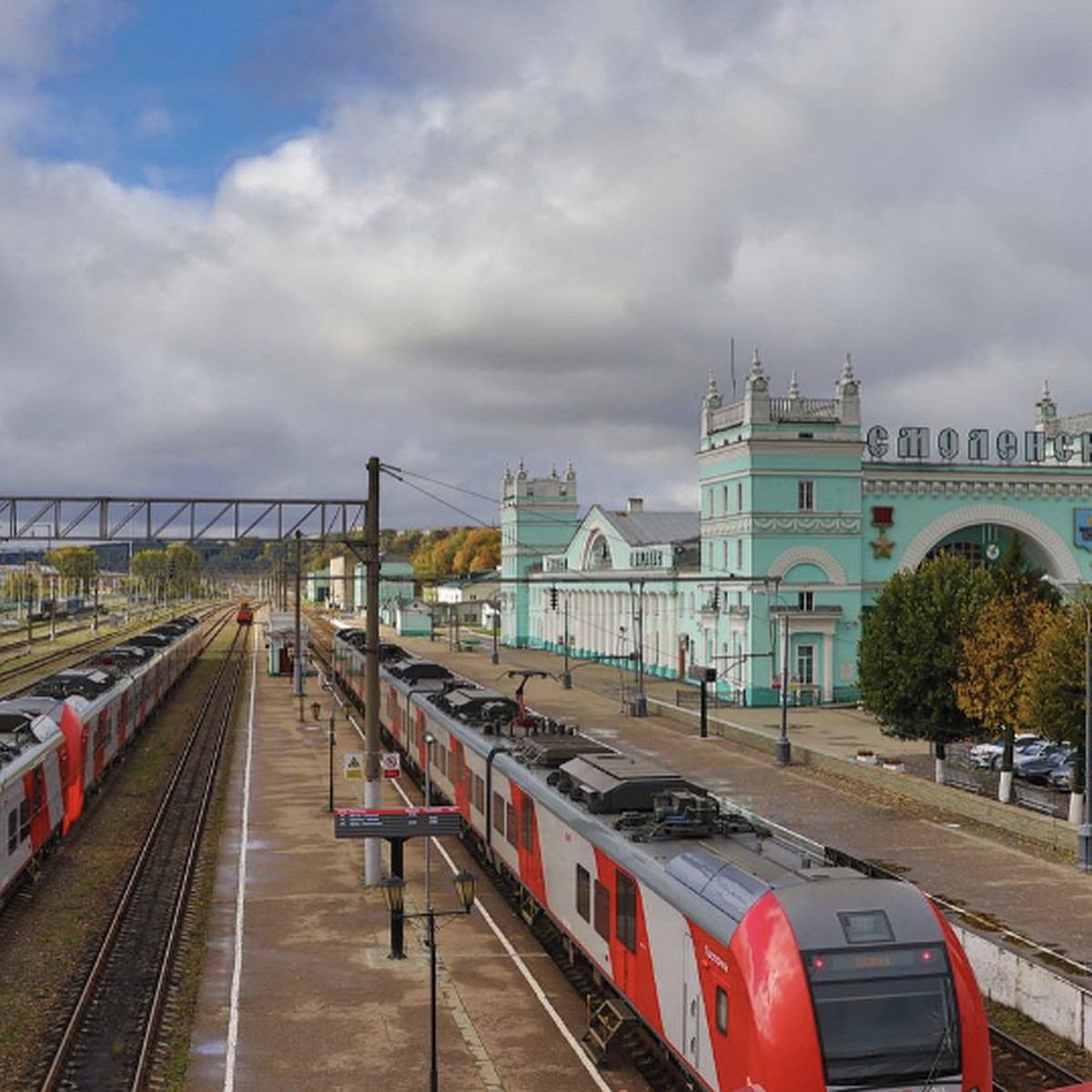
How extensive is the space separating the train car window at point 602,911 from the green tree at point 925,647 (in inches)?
1005

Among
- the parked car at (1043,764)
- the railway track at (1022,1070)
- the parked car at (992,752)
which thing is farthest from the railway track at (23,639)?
the railway track at (1022,1070)

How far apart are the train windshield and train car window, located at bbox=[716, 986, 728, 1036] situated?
1.22m

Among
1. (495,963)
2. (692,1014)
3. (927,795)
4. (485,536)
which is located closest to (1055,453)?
(927,795)

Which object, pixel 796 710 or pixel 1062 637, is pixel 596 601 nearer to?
pixel 796 710

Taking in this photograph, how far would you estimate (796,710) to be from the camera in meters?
61.3

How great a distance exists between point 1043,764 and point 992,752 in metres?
1.96

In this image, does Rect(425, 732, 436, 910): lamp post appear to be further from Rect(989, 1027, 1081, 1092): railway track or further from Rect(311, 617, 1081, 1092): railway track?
Rect(989, 1027, 1081, 1092): railway track

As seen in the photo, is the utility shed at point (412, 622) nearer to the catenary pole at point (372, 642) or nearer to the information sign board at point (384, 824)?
the catenary pole at point (372, 642)

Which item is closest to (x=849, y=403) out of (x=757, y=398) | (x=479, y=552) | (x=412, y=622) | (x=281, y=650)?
(x=757, y=398)

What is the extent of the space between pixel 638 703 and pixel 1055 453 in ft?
94.3

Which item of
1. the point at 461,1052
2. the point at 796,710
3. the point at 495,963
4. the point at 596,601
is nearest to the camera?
the point at 461,1052

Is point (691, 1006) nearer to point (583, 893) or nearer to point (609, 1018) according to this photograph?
point (609, 1018)

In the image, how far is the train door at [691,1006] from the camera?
13422 mm

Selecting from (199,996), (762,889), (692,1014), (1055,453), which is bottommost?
(199,996)
